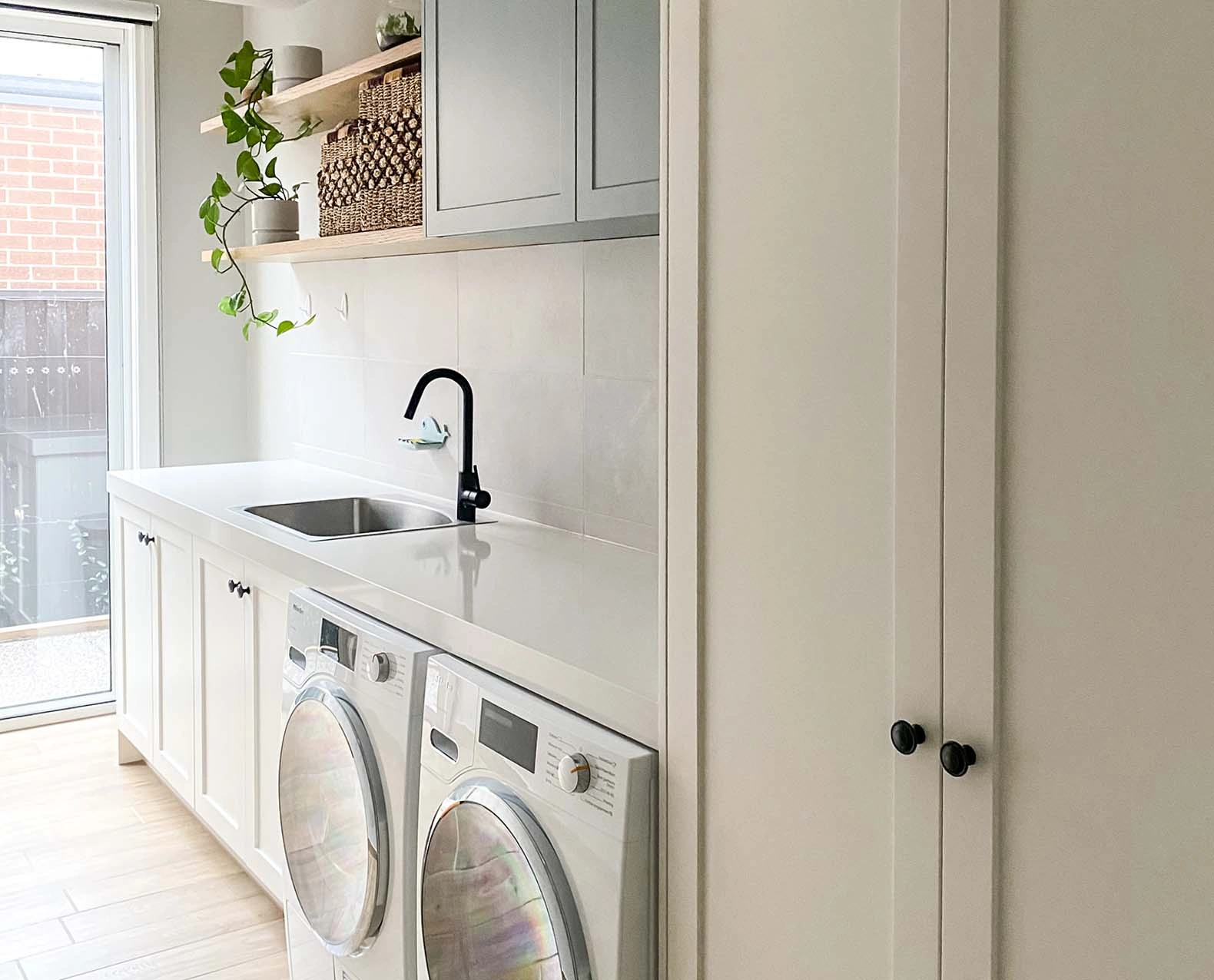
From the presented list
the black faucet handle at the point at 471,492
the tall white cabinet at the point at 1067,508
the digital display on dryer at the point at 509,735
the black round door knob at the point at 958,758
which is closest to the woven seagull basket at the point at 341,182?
the black faucet handle at the point at 471,492

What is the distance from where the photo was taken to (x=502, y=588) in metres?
2.11

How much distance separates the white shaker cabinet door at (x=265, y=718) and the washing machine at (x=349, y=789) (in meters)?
0.20

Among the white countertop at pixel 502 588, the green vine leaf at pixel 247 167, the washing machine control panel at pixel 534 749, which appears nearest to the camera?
the washing machine control panel at pixel 534 749

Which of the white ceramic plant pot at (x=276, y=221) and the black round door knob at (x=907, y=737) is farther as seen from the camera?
the white ceramic plant pot at (x=276, y=221)

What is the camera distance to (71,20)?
3846 millimetres

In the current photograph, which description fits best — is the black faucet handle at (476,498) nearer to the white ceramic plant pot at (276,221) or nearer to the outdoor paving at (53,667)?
the white ceramic plant pot at (276,221)

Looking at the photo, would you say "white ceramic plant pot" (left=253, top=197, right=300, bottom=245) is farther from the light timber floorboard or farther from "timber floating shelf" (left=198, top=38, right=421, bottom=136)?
the light timber floorboard

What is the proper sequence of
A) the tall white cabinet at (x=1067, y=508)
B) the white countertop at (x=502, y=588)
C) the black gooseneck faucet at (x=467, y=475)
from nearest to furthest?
the tall white cabinet at (x=1067, y=508) < the white countertop at (x=502, y=588) < the black gooseneck faucet at (x=467, y=475)

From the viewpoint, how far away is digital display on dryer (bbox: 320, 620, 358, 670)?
213 cm

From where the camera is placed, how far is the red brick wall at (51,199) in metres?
3.94

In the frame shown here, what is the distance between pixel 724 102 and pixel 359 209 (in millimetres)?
1720

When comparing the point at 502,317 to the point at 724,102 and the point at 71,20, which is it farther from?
the point at 71,20

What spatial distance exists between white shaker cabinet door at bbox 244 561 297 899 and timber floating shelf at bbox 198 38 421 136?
1140mm

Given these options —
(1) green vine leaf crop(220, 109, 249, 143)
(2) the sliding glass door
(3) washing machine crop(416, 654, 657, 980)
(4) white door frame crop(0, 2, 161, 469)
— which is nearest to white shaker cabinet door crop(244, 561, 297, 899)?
(3) washing machine crop(416, 654, 657, 980)
